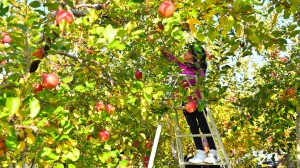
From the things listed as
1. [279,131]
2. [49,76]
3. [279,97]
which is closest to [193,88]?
[49,76]

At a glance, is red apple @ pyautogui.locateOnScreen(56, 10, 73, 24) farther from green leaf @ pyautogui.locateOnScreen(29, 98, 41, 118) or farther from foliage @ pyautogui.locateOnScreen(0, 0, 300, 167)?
green leaf @ pyautogui.locateOnScreen(29, 98, 41, 118)

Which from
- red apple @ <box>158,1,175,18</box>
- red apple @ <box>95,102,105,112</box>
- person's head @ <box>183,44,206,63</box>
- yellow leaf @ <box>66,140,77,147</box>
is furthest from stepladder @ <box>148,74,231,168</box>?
yellow leaf @ <box>66,140,77,147</box>

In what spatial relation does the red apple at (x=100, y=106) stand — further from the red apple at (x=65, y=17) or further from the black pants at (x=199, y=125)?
the black pants at (x=199, y=125)

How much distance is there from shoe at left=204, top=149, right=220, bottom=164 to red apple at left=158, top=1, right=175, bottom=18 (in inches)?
87.3

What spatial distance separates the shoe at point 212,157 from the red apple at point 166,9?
7.28 ft

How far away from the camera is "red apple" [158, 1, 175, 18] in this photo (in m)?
2.15

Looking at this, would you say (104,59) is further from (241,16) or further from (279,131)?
(279,131)

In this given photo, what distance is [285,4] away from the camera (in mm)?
2252

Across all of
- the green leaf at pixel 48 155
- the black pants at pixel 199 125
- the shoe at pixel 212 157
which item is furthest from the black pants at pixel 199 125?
the green leaf at pixel 48 155

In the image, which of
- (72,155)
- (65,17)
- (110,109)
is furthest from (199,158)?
(65,17)

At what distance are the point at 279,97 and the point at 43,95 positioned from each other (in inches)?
119

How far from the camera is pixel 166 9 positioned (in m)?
2.18

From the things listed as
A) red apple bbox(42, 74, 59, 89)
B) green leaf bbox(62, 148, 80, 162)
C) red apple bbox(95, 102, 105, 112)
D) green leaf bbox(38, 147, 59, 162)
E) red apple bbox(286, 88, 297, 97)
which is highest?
red apple bbox(286, 88, 297, 97)

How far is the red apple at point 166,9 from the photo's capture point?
2.15m
